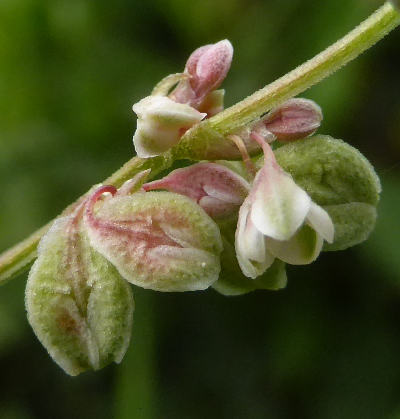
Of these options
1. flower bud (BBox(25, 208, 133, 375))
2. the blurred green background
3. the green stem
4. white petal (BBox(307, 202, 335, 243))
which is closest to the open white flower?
white petal (BBox(307, 202, 335, 243))

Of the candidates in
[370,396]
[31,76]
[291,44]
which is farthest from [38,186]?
[370,396]

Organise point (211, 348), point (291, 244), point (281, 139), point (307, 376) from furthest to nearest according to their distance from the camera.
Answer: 1. point (211, 348)
2. point (307, 376)
3. point (281, 139)
4. point (291, 244)

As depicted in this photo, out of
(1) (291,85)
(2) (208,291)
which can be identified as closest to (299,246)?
(1) (291,85)

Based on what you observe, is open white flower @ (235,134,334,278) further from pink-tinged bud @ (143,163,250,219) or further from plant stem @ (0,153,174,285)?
→ plant stem @ (0,153,174,285)

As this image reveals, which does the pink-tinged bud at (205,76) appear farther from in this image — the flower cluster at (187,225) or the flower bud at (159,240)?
the flower bud at (159,240)

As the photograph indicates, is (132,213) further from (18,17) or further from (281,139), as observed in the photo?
(18,17)

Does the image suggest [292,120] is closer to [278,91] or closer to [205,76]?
[278,91]

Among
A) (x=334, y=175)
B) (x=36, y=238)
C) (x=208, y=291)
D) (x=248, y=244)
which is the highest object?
(x=36, y=238)
